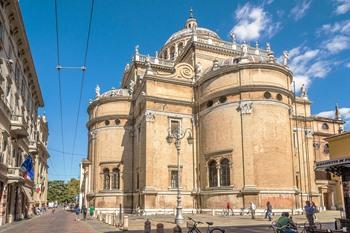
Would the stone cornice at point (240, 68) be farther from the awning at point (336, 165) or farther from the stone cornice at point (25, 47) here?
the awning at point (336, 165)

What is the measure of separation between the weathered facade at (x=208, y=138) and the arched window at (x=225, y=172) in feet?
0.33

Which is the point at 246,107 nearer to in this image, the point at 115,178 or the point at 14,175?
the point at 115,178

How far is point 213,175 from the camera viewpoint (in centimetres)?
3991

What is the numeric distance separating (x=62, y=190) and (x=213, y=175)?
3931 inches

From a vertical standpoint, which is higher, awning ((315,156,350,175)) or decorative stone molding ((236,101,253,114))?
decorative stone molding ((236,101,253,114))

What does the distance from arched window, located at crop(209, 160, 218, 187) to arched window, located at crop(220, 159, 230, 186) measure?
2.60 feet

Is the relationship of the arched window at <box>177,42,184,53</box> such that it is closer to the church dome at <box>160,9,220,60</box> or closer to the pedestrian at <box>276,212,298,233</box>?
the church dome at <box>160,9,220,60</box>

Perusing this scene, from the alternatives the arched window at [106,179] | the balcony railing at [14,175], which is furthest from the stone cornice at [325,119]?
the balcony railing at [14,175]

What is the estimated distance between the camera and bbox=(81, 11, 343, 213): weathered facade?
3719cm

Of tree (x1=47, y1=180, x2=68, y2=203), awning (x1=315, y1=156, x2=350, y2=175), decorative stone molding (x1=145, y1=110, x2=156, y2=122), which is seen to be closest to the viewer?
awning (x1=315, y1=156, x2=350, y2=175)

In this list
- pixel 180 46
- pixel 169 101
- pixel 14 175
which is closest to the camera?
pixel 14 175

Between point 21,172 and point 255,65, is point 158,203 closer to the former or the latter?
point 21,172

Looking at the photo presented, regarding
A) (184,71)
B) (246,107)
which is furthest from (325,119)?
(184,71)

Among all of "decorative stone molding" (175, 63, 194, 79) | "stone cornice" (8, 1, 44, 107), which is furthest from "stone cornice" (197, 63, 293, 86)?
"stone cornice" (8, 1, 44, 107)
